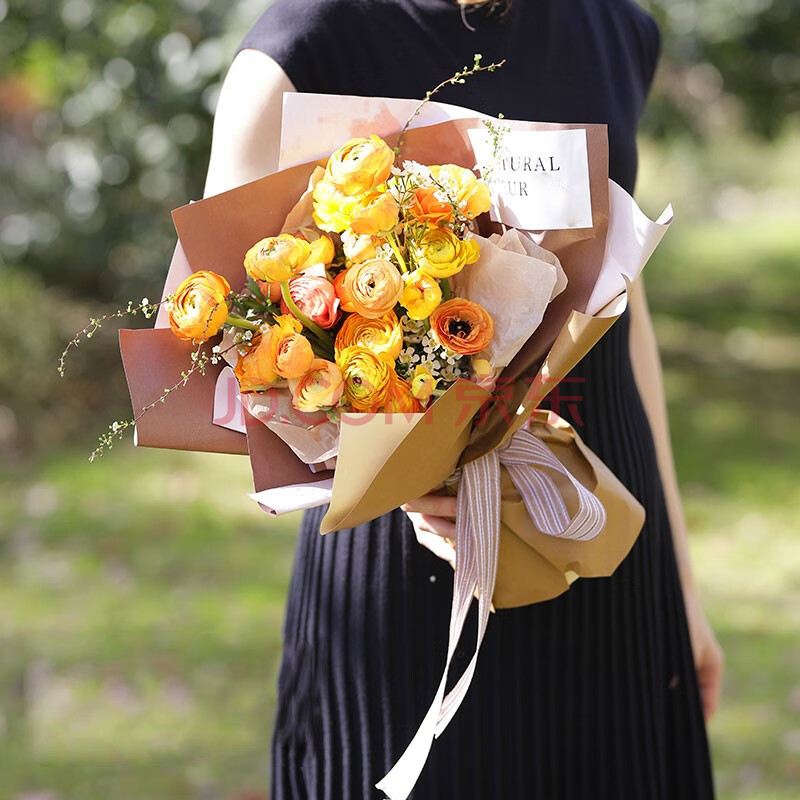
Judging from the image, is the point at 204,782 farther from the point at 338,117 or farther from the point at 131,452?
the point at 131,452

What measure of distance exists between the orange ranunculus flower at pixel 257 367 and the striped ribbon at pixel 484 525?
264mm

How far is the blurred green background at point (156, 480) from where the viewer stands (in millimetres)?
3307

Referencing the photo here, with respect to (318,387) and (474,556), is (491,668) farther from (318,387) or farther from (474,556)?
(318,387)

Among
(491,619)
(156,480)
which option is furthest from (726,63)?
(491,619)

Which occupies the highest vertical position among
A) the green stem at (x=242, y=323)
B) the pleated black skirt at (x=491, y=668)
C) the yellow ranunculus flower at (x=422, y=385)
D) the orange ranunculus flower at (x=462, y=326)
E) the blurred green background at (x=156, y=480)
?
the blurred green background at (x=156, y=480)

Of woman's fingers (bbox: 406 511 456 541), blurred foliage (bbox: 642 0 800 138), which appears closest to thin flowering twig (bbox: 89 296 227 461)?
woman's fingers (bbox: 406 511 456 541)

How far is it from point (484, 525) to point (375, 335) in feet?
0.91

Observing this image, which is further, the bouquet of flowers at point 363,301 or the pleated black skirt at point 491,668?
the pleated black skirt at point 491,668

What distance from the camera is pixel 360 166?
1.09m

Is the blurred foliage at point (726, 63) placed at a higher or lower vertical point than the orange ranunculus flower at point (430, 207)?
higher

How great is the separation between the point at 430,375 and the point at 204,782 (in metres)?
2.32

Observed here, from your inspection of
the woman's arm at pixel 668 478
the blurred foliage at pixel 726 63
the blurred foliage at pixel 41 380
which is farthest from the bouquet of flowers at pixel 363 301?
the blurred foliage at pixel 41 380

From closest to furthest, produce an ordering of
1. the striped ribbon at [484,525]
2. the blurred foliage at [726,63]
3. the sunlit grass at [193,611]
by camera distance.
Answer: the striped ribbon at [484,525], the sunlit grass at [193,611], the blurred foliage at [726,63]

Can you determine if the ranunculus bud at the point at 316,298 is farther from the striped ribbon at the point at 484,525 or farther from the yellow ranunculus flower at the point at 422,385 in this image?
the striped ribbon at the point at 484,525
